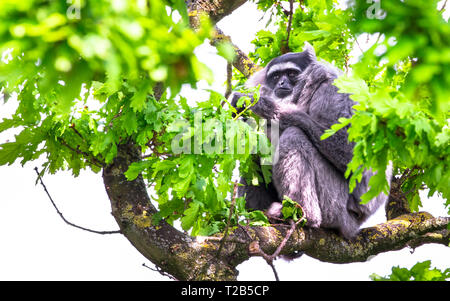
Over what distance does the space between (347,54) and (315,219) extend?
7.73 ft

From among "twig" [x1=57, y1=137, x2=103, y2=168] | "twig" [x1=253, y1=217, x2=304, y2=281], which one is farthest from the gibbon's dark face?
"twig" [x1=57, y1=137, x2=103, y2=168]

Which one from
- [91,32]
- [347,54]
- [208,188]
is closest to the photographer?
[91,32]

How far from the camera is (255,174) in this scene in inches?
225

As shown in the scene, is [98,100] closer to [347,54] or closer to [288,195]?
[288,195]

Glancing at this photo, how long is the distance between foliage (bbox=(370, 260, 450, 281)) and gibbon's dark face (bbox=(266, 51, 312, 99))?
11.6 feet

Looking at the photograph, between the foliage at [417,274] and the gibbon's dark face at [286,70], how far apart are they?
3.54 m

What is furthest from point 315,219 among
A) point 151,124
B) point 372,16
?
point 372,16

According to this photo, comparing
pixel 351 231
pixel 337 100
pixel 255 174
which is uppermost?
pixel 337 100

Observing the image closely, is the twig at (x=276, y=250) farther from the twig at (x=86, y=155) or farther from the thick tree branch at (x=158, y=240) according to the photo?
the twig at (x=86, y=155)

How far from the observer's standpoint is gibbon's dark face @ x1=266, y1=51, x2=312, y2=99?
22.9ft

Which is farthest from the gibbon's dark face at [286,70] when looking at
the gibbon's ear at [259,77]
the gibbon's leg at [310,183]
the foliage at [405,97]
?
the foliage at [405,97]

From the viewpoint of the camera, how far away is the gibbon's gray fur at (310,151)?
18.9 feet

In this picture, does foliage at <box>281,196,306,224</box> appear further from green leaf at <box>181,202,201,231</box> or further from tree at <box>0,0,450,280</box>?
green leaf at <box>181,202,201,231</box>

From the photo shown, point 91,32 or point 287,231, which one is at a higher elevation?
point 91,32
